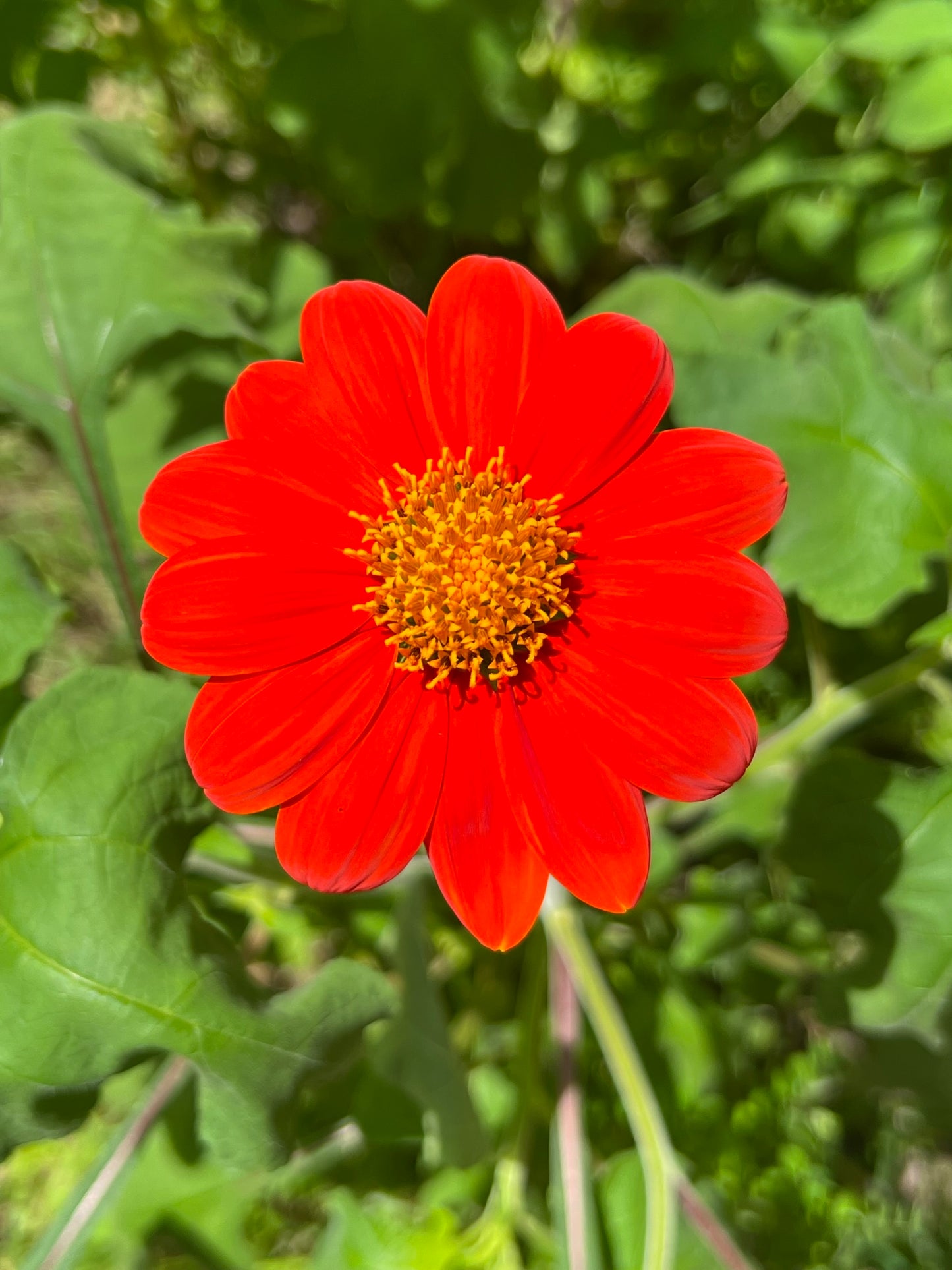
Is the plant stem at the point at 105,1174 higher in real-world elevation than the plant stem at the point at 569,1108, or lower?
higher

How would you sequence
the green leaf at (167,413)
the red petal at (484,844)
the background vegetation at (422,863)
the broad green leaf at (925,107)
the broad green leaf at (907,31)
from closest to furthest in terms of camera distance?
1. the red petal at (484,844)
2. the background vegetation at (422,863)
3. the broad green leaf at (907,31)
4. the broad green leaf at (925,107)
5. the green leaf at (167,413)

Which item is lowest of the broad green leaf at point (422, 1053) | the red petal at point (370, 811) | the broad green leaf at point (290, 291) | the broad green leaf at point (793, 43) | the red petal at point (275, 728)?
the broad green leaf at point (422, 1053)

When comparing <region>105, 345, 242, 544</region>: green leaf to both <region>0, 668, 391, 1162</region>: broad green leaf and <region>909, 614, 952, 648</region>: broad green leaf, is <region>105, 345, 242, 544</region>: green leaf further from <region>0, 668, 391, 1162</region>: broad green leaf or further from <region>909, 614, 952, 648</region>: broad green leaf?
<region>909, 614, 952, 648</region>: broad green leaf

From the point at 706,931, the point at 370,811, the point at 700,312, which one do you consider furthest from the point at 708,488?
the point at 706,931

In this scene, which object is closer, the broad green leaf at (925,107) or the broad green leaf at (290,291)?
the broad green leaf at (925,107)

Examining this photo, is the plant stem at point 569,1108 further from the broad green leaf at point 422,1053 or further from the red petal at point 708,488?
the red petal at point 708,488

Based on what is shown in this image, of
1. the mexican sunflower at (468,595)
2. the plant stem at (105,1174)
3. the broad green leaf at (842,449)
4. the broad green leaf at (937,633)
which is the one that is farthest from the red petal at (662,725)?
the plant stem at (105,1174)

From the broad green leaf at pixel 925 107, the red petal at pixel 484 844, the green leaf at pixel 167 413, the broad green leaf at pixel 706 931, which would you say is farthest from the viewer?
the green leaf at pixel 167 413

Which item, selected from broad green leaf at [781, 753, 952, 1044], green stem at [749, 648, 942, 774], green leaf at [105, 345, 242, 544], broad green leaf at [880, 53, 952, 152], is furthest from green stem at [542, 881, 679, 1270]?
broad green leaf at [880, 53, 952, 152]
